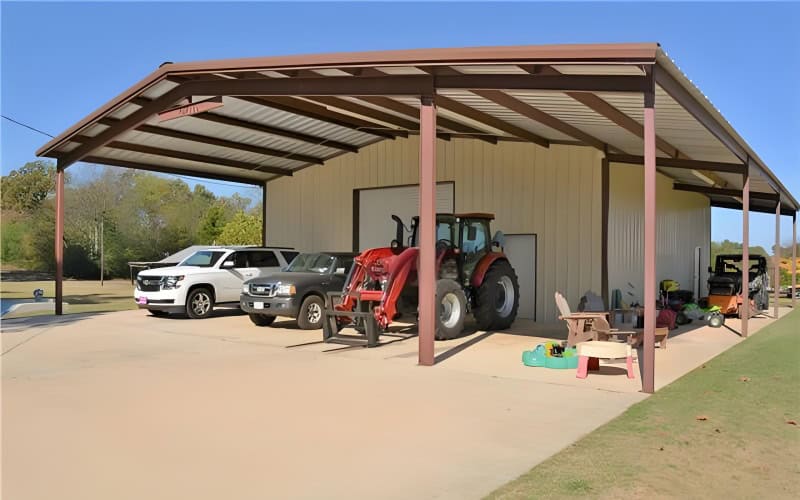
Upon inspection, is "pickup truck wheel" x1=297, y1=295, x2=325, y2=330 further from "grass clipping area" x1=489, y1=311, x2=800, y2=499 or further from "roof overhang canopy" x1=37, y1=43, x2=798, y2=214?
"grass clipping area" x1=489, y1=311, x2=800, y2=499

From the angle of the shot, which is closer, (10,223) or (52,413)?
(52,413)

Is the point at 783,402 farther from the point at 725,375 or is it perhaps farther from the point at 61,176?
the point at 61,176

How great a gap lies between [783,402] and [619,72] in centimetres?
417

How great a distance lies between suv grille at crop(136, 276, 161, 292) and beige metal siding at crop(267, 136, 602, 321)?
5.94m

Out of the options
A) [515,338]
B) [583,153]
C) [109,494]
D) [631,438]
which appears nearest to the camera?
[109,494]

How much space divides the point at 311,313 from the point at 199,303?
3603mm

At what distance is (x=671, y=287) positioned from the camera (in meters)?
16.5

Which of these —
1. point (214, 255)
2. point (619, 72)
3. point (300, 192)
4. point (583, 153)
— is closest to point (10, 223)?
point (300, 192)

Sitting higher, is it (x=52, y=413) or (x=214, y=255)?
(x=214, y=255)

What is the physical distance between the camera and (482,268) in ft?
41.5

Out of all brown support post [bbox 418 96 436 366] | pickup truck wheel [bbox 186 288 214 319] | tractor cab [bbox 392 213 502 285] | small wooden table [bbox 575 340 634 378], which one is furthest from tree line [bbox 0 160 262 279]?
small wooden table [bbox 575 340 634 378]

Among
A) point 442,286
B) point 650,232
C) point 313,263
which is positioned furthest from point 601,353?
point 313,263

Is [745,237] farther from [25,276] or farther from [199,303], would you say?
[25,276]

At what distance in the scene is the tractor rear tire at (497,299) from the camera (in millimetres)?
12578
